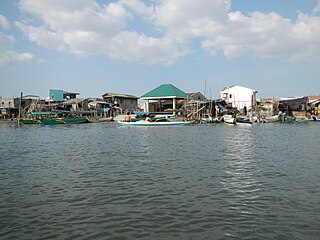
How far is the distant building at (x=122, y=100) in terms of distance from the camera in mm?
70750

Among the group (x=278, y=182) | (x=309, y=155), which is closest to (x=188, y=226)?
(x=278, y=182)

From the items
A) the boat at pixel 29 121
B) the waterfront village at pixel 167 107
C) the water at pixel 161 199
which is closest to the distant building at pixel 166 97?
the waterfront village at pixel 167 107

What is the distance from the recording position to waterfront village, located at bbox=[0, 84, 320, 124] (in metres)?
54.0

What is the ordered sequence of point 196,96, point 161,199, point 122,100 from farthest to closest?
point 122,100
point 196,96
point 161,199

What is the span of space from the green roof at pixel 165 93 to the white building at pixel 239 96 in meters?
11.0

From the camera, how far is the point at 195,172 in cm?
1084

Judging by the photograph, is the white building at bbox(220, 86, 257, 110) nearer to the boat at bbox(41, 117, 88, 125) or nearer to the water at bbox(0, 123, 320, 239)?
the boat at bbox(41, 117, 88, 125)

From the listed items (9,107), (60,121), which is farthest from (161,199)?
(9,107)

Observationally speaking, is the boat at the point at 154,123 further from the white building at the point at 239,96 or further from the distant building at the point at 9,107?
the distant building at the point at 9,107

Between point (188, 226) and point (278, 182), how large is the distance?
15.4 feet

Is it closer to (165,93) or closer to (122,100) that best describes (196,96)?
(165,93)

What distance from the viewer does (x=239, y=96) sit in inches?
2499

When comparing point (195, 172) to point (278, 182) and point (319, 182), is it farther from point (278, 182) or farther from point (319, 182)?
point (319, 182)

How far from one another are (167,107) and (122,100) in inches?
602
